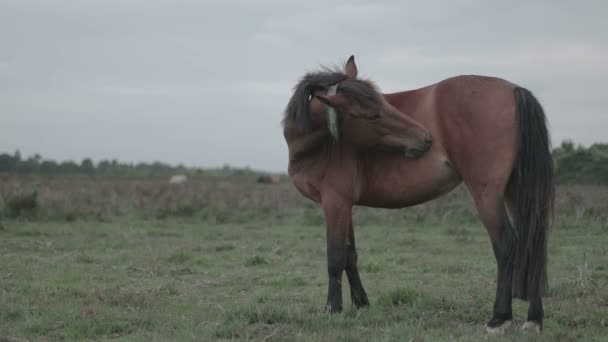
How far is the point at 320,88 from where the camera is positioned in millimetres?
5742

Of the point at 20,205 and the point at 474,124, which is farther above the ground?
the point at 474,124

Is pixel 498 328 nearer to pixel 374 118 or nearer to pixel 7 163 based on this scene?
pixel 374 118

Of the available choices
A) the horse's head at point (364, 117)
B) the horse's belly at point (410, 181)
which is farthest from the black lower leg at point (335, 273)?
the horse's head at point (364, 117)

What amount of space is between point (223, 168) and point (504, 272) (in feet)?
184

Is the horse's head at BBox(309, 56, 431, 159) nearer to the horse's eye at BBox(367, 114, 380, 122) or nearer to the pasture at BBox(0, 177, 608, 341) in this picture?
the horse's eye at BBox(367, 114, 380, 122)

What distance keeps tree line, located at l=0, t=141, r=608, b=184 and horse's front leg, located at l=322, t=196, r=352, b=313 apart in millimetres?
16495

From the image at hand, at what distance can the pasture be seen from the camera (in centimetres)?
538

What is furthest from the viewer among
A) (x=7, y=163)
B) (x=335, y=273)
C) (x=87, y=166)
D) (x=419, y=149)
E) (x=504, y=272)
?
(x=87, y=166)

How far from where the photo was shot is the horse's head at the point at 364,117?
17.9 feet

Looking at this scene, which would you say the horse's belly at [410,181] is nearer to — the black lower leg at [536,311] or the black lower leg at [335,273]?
the black lower leg at [335,273]

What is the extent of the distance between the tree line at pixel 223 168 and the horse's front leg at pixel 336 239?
1649 centimetres

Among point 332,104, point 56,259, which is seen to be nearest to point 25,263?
point 56,259

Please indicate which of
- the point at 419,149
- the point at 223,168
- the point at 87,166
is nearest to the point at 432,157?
the point at 419,149

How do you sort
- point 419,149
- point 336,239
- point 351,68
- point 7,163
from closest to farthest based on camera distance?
point 419,149, point 336,239, point 351,68, point 7,163
